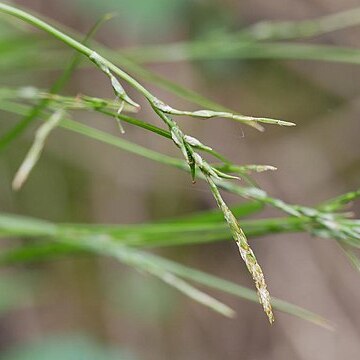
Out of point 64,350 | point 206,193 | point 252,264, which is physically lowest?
point 64,350

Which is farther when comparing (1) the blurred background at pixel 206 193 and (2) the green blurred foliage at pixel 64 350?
(1) the blurred background at pixel 206 193

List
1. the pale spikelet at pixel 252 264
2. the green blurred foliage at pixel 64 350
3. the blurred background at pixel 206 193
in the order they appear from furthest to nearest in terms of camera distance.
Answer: the blurred background at pixel 206 193, the green blurred foliage at pixel 64 350, the pale spikelet at pixel 252 264

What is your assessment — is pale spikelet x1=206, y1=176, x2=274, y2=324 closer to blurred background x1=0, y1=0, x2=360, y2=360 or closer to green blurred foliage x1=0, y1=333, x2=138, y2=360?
green blurred foliage x1=0, y1=333, x2=138, y2=360

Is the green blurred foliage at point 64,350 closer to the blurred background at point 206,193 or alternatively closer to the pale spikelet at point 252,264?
the blurred background at point 206,193

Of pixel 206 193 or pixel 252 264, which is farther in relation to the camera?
pixel 206 193

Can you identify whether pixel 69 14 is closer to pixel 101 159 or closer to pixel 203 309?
pixel 101 159

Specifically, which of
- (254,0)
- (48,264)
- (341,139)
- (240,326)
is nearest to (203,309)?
(240,326)

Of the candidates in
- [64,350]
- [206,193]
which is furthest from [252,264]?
[206,193]

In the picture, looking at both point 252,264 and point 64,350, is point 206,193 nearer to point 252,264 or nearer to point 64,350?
point 64,350

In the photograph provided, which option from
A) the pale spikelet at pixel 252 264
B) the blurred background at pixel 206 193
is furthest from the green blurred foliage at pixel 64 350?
the pale spikelet at pixel 252 264
